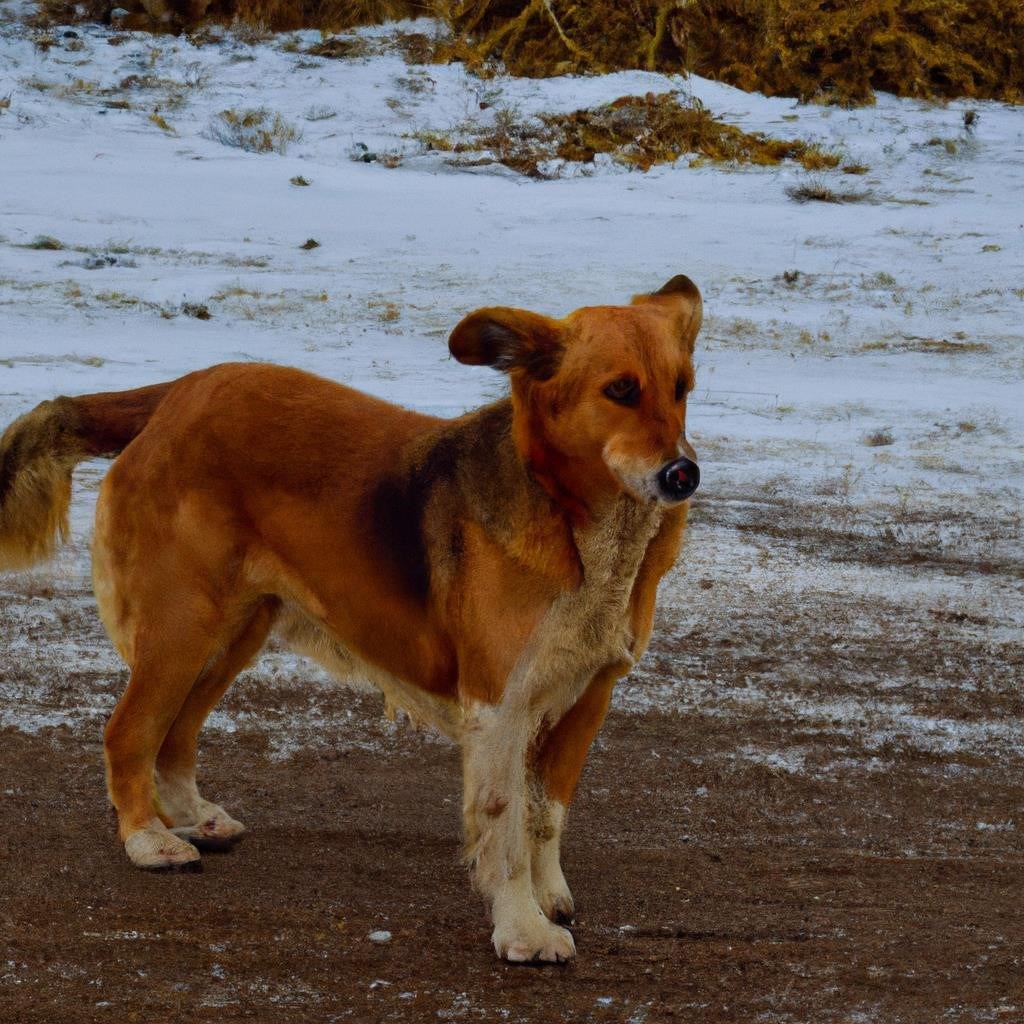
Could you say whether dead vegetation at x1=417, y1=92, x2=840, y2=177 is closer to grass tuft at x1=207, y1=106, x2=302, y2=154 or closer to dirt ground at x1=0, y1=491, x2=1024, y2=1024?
grass tuft at x1=207, y1=106, x2=302, y2=154

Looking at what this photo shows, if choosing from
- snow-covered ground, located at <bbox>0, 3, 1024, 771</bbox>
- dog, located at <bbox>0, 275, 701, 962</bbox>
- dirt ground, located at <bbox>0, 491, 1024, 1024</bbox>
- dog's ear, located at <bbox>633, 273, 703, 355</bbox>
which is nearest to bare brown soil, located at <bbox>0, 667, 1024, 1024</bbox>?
dirt ground, located at <bbox>0, 491, 1024, 1024</bbox>

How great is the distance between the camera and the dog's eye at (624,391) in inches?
145

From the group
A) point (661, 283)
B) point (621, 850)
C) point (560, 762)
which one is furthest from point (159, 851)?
point (661, 283)

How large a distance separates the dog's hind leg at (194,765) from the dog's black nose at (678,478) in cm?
171

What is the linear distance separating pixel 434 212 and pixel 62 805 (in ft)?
32.3

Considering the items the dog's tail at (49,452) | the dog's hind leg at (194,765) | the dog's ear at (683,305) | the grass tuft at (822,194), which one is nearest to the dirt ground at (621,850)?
the dog's hind leg at (194,765)

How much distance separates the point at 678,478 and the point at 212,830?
2200 mm

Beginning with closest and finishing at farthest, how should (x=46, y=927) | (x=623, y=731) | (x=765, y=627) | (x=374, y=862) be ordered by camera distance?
(x=46, y=927) → (x=374, y=862) → (x=623, y=731) → (x=765, y=627)

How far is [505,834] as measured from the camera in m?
4.05

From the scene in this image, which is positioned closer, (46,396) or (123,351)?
(46,396)

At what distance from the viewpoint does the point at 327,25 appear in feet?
56.3

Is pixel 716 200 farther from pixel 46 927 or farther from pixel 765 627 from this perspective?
pixel 46 927

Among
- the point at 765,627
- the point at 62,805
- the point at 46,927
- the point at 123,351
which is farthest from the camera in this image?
the point at 123,351

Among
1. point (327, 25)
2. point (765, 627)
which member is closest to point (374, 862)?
point (765, 627)
